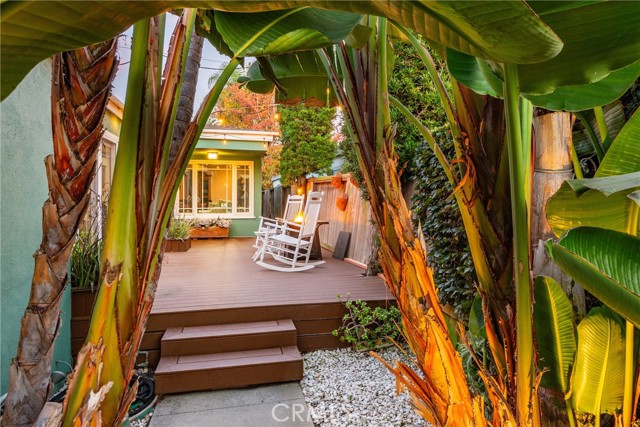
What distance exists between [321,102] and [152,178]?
76.8 inches

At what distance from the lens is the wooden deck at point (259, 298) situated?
11.6 ft

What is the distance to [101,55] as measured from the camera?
88 cm

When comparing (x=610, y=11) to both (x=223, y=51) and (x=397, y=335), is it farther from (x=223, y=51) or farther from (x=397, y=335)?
(x=397, y=335)

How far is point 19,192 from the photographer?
241 centimetres

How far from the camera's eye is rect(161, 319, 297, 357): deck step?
10.6 ft

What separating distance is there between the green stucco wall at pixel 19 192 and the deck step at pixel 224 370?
3.61 feet

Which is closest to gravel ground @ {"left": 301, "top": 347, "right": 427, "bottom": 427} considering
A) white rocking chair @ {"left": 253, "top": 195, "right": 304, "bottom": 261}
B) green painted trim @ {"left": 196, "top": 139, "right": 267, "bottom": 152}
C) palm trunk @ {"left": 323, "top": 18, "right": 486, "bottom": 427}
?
palm trunk @ {"left": 323, "top": 18, "right": 486, "bottom": 427}

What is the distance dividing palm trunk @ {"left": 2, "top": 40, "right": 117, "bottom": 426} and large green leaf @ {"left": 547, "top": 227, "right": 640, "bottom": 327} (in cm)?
130

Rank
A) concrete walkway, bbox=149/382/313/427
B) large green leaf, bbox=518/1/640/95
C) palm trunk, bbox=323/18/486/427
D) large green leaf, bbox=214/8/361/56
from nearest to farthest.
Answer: large green leaf, bbox=518/1/640/95, palm trunk, bbox=323/18/486/427, large green leaf, bbox=214/8/361/56, concrete walkway, bbox=149/382/313/427

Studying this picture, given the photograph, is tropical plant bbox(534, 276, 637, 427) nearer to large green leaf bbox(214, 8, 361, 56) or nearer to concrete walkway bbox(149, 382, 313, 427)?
large green leaf bbox(214, 8, 361, 56)

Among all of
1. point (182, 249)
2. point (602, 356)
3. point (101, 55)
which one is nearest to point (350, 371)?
point (602, 356)

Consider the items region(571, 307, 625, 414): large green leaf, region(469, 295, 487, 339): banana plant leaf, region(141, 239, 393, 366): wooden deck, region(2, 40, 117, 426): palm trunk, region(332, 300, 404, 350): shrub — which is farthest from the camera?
region(332, 300, 404, 350): shrub

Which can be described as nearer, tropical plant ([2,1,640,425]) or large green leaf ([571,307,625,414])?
tropical plant ([2,1,640,425])

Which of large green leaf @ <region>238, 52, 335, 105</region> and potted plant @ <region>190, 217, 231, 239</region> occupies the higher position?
large green leaf @ <region>238, 52, 335, 105</region>
